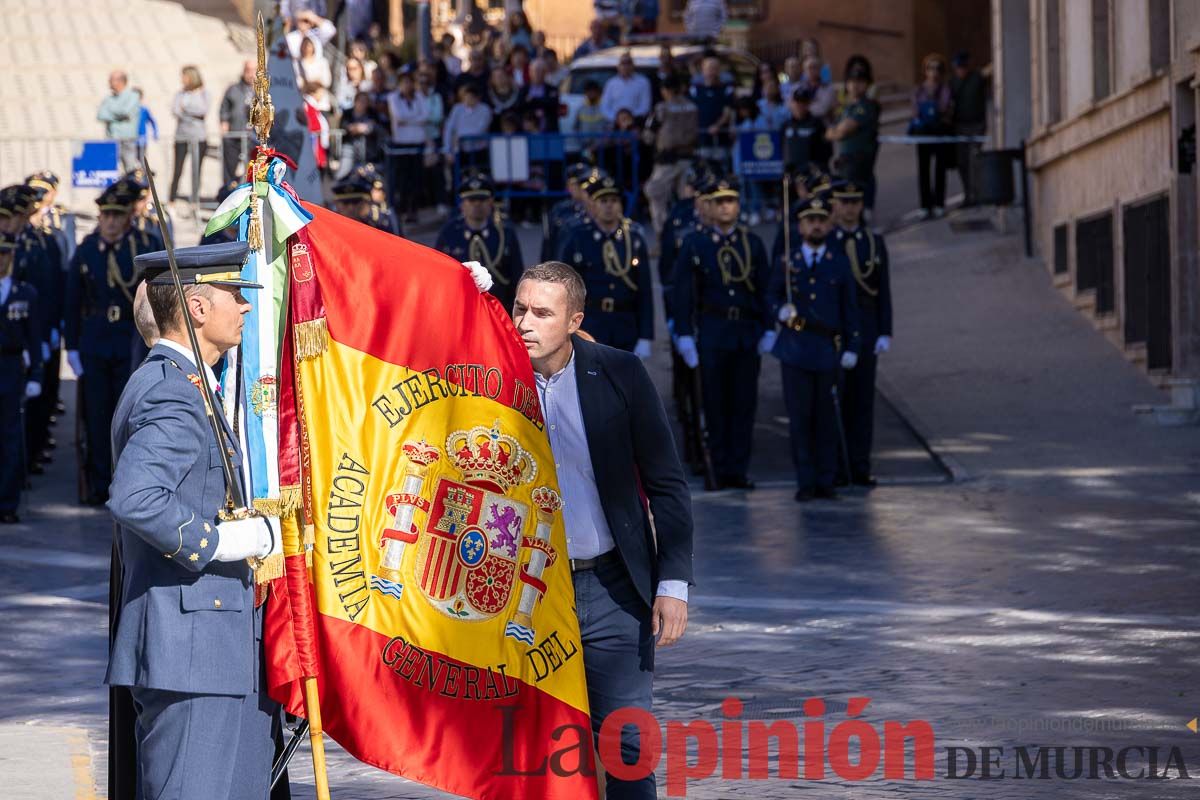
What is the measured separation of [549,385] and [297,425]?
849 millimetres

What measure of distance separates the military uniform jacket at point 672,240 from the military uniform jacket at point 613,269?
0.70ft

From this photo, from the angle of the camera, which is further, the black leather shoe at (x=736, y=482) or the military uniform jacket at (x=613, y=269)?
the military uniform jacket at (x=613, y=269)

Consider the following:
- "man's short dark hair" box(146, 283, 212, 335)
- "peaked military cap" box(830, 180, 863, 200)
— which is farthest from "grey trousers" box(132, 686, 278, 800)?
"peaked military cap" box(830, 180, 863, 200)

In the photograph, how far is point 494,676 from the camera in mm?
5809

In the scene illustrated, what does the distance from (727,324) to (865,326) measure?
1024 millimetres

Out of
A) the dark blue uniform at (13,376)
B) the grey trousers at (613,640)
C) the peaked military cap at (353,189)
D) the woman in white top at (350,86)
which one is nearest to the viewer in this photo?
the grey trousers at (613,640)

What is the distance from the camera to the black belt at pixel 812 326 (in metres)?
14.2

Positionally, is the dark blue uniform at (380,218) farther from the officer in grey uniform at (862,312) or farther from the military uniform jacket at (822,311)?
the officer in grey uniform at (862,312)

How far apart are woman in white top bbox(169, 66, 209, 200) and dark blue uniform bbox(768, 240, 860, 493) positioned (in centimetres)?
1230

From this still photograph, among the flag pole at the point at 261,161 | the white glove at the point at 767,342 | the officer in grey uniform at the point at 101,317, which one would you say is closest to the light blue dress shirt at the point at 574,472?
the flag pole at the point at 261,161

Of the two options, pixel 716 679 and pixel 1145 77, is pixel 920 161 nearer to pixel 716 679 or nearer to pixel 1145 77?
pixel 1145 77

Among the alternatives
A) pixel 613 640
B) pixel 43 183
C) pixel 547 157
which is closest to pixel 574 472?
pixel 613 640

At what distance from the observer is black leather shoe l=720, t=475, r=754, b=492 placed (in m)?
14.7

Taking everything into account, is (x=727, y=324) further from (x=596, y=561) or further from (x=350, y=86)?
(x=350, y=86)
